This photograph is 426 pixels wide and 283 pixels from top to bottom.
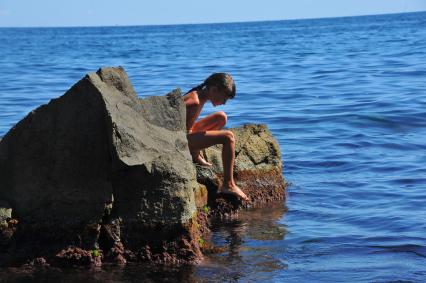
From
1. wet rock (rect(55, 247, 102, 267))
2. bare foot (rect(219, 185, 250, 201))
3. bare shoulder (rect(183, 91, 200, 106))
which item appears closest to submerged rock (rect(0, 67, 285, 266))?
wet rock (rect(55, 247, 102, 267))

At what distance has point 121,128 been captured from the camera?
609 centimetres

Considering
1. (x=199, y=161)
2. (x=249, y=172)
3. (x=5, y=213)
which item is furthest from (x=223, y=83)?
(x=5, y=213)

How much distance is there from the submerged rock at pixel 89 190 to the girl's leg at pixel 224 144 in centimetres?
115

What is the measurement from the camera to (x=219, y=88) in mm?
7480

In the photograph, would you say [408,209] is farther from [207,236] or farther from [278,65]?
[278,65]

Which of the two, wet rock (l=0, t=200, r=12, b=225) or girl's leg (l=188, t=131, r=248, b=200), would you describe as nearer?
wet rock (l=0, t=200, r=12, b=225)

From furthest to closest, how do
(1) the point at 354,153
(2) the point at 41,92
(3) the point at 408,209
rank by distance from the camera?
(2) the point at 41,92, (1) the point at 354,153, (3) the point at 408,209

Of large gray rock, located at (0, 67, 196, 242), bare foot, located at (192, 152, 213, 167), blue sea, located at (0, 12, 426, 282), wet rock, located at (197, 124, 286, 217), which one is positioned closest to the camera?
large gray rock, located at (0, 67, 196, 242)

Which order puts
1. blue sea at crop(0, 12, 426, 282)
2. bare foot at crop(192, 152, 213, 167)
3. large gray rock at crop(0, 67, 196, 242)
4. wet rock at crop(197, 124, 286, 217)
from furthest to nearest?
wet rock at crop(197, 124, 286, 217) < bare foot at crop(192, 152, 213, 167) < blue sea at crop(0, 12, 426, 282) < large gray rock at crop(0, 67, 196, 242)

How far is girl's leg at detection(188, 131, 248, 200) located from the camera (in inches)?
295

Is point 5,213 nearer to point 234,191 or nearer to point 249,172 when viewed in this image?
point 234,191

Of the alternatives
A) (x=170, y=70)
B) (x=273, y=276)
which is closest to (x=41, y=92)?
(x=170, y=70)

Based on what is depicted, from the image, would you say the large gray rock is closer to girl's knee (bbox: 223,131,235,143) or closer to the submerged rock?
the submerged rock

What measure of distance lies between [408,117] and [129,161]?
10.1 m
